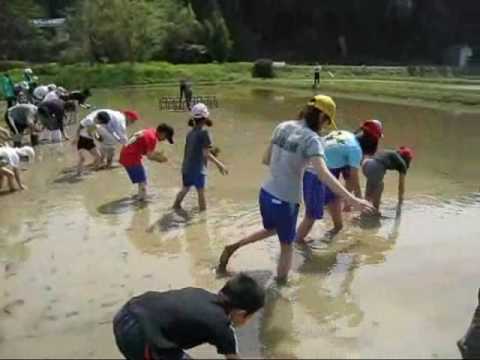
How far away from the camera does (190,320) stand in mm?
3402

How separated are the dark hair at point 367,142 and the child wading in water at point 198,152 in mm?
1864

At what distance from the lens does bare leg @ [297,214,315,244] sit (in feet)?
24.8

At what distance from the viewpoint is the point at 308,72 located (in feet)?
139

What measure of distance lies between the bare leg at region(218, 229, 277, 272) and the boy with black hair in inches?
114

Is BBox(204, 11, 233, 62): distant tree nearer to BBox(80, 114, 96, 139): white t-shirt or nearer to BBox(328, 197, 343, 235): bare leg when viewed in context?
BBox(80, 114, 96, 139): white t-shirt

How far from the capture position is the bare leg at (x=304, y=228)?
24.8 ft

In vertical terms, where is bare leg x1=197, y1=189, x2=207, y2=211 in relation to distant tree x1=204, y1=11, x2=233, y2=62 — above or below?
below

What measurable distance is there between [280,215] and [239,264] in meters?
1.25

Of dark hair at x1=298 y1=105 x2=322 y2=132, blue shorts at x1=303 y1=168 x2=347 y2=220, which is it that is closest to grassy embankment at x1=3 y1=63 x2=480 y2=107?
blue shorts at x1=303 y1=168 x2=347 y2=220

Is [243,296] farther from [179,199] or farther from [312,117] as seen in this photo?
[179,199]

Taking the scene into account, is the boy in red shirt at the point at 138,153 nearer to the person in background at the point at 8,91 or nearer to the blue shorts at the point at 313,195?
the blue shorts at the point at 313,195

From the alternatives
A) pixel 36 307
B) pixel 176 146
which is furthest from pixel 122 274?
pixel 176 146

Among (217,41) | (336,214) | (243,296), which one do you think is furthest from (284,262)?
(217,41)

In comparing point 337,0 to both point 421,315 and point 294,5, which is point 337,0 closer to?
point 294,5
